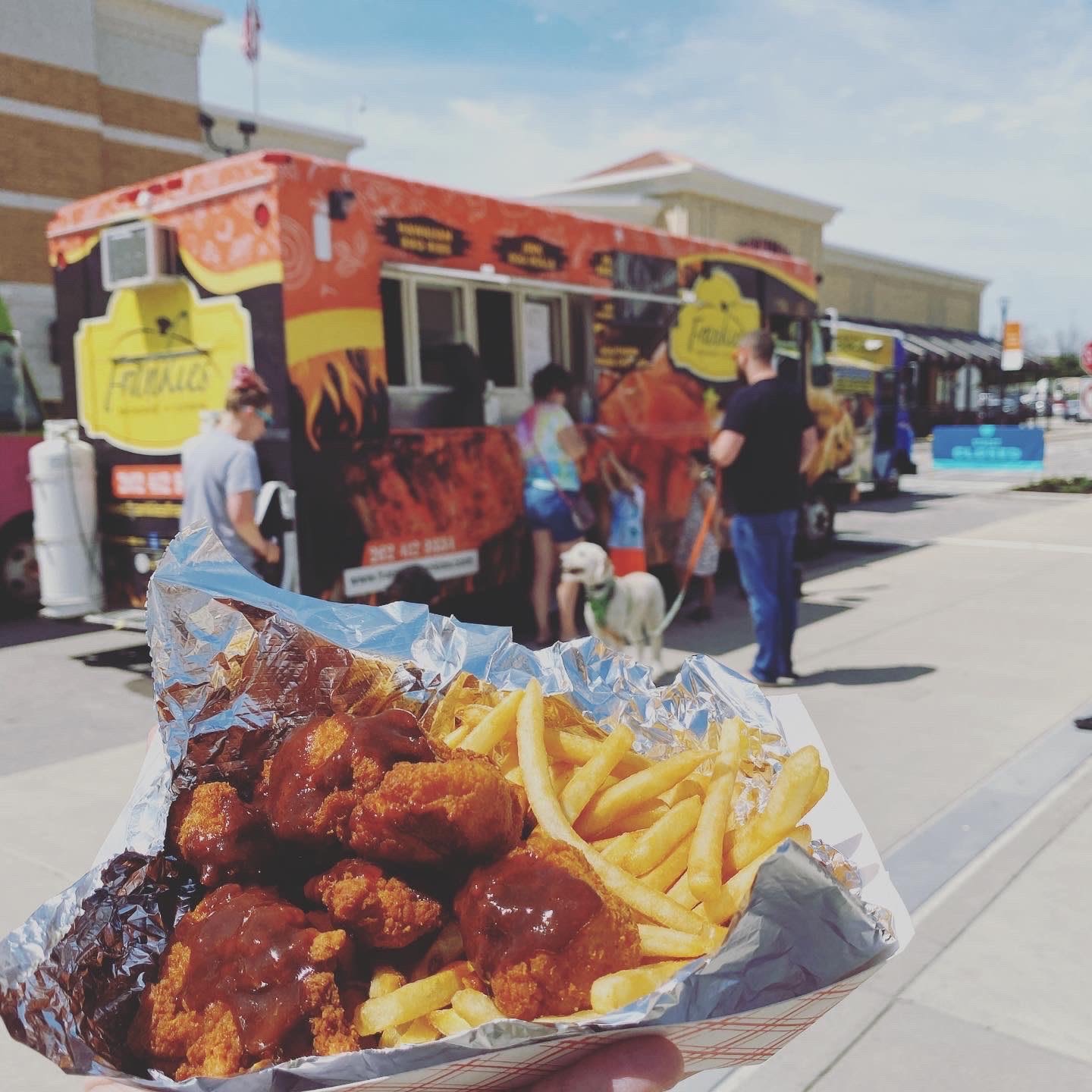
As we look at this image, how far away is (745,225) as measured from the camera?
27.8 m

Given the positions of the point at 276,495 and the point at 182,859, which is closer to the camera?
the point at 182,859

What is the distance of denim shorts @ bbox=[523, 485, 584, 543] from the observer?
7.86 m

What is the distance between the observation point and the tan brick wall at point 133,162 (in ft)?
62.7

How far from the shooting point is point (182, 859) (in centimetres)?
161

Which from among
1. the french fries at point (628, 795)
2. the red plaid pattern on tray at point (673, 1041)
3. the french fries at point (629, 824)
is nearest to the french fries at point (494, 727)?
the french fries at point (629, 824)

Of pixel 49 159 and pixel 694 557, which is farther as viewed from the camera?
pixel 49 159

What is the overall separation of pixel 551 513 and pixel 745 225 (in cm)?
2222

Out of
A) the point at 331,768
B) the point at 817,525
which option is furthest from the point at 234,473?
the point at 817,525

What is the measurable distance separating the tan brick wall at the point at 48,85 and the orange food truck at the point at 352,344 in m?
11.8

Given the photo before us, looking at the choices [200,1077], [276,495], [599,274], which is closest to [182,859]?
[200,1077]

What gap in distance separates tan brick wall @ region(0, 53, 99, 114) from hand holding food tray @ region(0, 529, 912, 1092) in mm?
19065

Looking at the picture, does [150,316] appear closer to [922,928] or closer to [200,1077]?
[922,928]

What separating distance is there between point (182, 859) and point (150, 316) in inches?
250

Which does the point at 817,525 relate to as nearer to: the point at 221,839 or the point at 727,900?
the point at 727,900
